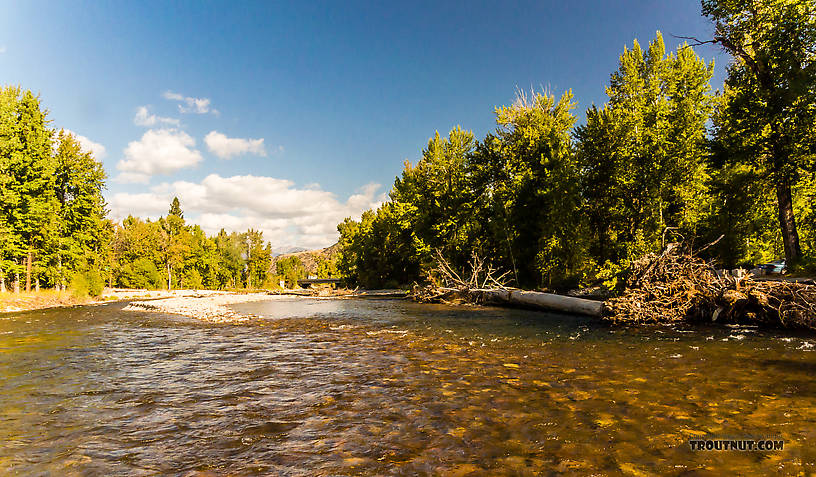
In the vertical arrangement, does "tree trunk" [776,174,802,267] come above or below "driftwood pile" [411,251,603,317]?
above

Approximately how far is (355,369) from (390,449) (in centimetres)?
433

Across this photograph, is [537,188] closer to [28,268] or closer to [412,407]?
[412,407]

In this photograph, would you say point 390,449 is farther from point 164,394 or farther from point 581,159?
point 581,159

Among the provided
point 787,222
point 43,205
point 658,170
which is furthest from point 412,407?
point 43,205

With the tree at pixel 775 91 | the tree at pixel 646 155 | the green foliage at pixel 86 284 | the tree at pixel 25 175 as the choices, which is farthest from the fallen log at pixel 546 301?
→ the tree at pixel 25 175

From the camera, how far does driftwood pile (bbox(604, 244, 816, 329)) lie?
45.7ft

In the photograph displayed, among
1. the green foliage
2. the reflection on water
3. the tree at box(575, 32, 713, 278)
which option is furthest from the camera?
the green foliage

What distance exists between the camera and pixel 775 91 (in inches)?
851

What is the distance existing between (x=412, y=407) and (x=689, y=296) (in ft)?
49.3

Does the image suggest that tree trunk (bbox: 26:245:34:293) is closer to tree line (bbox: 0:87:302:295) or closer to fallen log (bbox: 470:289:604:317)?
tree line (bbox: 0:87:302:295)

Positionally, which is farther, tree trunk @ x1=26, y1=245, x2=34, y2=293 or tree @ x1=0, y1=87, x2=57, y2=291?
tree trunk @ x1=26, y1=245, x2=34, y2=293

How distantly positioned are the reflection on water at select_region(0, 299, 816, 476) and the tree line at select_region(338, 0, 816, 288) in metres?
11.2

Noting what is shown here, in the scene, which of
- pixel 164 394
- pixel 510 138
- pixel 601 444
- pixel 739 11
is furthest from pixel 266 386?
pixel 510 138

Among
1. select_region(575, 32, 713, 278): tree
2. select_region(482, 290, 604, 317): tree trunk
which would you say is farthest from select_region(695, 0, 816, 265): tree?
select_region(482, 290, 604, 317): tree trunk
